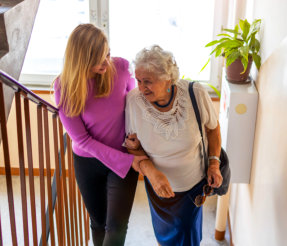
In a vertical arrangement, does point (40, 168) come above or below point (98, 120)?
below

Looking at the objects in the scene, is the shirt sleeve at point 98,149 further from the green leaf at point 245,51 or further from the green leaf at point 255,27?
the green leaf at point 255,27

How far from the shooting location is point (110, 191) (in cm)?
201

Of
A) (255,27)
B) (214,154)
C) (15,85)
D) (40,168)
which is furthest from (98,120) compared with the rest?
(255,27)

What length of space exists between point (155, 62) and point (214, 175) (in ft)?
2.08

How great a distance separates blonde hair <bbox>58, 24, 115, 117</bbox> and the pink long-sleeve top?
0.04 m

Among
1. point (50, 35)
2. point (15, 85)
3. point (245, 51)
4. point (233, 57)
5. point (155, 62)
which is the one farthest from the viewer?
point (50, 35)

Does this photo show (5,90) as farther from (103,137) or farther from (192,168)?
(192,168)

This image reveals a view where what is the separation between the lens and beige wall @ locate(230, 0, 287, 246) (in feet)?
5.43

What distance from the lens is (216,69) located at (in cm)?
363

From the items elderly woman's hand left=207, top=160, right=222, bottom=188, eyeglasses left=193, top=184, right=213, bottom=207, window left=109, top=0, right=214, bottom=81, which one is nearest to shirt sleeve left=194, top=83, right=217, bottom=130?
elderly woman's hand left=207, top=160, right=222, bottom=188

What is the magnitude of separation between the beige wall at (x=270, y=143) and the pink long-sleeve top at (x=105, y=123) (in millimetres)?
660

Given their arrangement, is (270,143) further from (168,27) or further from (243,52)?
(168,27)

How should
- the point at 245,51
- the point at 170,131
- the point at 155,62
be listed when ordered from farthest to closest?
the point at 245,51 < the point at 170,131 < the point at 155,62

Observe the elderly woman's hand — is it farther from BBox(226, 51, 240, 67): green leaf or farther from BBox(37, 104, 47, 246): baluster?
BBox(37, 104, 47, 246): baluster
